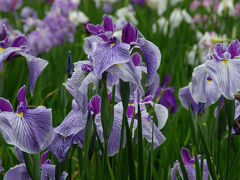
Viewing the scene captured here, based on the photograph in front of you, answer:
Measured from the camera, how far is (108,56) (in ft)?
2.63

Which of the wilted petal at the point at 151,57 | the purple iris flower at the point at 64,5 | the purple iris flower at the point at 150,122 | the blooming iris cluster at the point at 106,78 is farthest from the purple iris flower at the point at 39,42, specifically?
the wilted petal at the point at 151,57

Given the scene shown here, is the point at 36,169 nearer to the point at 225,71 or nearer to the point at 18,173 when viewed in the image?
the point at 18,173

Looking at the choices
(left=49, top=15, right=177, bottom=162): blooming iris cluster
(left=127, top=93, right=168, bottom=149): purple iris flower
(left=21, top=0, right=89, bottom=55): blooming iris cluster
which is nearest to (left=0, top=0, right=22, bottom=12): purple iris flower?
(left=21, top=0, right=89, bottom=55): blooming iris cluster

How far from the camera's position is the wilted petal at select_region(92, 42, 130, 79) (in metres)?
0.79

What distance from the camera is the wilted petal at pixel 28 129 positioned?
741mm

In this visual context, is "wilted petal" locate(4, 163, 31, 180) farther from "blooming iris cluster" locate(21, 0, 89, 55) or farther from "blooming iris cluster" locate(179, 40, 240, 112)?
"blooming iris cluster" locate(21, 0, 89, 55)

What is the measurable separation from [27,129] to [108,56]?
0.70 feet

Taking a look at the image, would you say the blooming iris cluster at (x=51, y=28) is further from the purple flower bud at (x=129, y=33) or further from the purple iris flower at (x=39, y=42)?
the purple flower bud at (x=129, y=33)

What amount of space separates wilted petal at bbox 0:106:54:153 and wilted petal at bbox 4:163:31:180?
5.5 inches

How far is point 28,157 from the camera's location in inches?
32.5

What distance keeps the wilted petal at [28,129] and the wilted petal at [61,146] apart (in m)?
0.12

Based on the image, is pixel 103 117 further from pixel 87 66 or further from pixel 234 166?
pixel 234 166

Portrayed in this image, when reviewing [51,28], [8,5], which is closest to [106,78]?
[51,28]

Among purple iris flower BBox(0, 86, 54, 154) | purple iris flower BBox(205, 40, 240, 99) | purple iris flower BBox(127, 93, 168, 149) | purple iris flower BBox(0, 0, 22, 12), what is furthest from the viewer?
purple iris flower BBox(0, 0, 22, 12)
